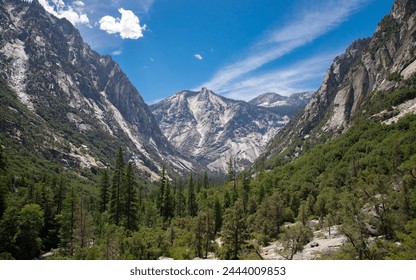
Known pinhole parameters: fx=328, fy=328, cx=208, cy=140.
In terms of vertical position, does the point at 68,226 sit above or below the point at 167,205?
below

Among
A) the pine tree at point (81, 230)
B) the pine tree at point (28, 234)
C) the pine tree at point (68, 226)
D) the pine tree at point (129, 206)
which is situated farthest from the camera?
the pine tree at point (129, 206)

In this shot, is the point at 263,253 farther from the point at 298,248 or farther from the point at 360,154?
the point at 360,154

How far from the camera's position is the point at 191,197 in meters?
116

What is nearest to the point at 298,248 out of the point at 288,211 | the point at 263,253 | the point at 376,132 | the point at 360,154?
the point at 263,253

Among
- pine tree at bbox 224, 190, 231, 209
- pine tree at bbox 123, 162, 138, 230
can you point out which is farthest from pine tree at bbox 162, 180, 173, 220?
pine tree at bbox 123, 162, 138, 230

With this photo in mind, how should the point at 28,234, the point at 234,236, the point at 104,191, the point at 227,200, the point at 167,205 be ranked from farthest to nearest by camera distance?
1. the point at 227,200
2. the point at 167,205
3. the point at 104,191
4. the point at 28,234
5. the point at 234,236

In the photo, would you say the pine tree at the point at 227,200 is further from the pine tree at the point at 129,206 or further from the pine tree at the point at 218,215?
the pine tree at the point at 129,206

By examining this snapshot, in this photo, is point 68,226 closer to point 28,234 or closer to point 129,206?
point 28,234

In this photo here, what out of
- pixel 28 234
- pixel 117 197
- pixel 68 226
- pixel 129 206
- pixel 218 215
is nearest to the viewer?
pixel 28 234

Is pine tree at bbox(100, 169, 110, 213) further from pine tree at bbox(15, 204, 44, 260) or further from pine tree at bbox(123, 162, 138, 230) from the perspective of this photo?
pine tree at bbox(15, 204, 44, 260)

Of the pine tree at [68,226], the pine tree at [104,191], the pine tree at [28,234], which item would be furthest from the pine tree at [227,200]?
the pine tree at [28,234]

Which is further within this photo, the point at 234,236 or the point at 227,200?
the point at 227,200

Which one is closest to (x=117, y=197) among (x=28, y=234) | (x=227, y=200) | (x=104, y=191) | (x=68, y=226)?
(x=68, y=226)
